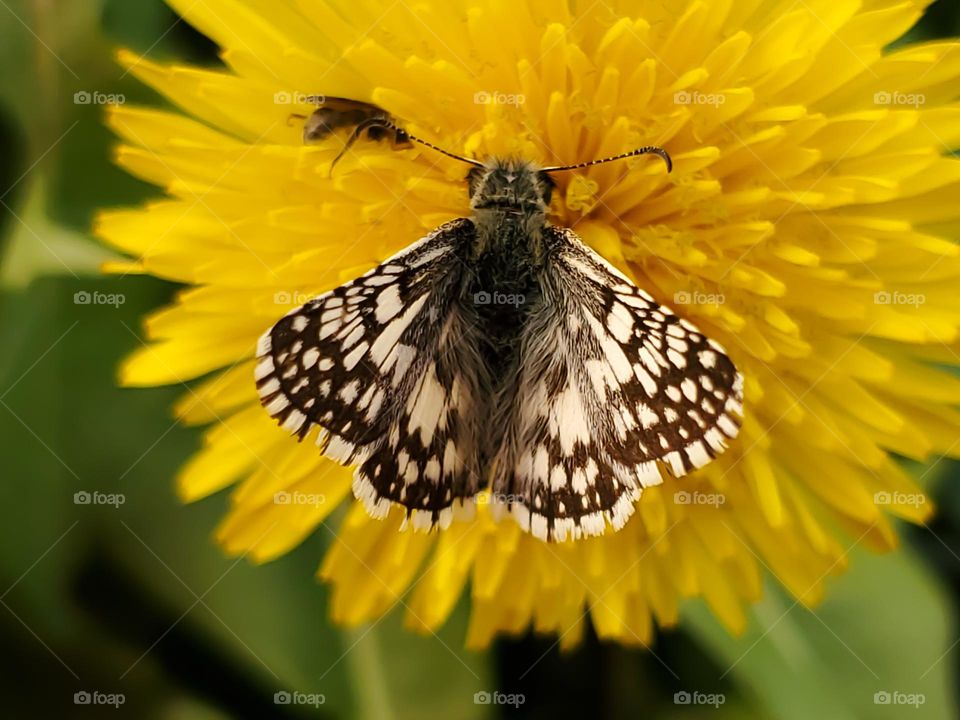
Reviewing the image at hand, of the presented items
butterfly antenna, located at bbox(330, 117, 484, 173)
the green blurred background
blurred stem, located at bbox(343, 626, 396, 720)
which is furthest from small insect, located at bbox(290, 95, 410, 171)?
blurred stem, located at bbox(343, 626, 396, 720)

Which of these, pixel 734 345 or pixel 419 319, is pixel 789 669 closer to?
pixel 734 345

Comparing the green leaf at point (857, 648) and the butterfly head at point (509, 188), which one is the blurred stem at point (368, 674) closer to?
the green leaf at point (857, 648)

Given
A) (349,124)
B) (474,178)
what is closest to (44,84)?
(349,124)

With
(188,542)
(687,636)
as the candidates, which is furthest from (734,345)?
(188,542)

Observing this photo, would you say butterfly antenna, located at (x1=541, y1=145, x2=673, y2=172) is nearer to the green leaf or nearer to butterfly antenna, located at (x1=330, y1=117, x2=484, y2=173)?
butterfly antenna, located at (x1=330, y1=117, x2=484, y2=173)

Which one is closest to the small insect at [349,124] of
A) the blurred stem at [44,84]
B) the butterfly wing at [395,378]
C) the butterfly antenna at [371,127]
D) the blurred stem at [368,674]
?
the butterfly antenna at [371,127]

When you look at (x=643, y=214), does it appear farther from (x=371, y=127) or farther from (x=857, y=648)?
(x=857, y=648)
